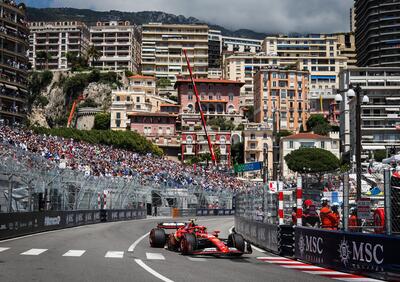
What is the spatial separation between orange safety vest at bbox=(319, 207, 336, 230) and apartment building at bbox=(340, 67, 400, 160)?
98.0 m

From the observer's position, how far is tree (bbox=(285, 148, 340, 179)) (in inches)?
4262

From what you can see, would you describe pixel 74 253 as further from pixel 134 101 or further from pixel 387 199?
pixel 134 101

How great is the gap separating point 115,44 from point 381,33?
266 ft

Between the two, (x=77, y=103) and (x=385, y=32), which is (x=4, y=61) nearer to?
(x=77, y=103)

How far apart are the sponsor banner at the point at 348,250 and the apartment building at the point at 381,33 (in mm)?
136058

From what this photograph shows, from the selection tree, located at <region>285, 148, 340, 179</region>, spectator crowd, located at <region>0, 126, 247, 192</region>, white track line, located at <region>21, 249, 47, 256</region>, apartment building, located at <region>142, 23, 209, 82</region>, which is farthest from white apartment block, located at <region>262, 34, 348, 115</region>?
white track line, located at <region>21, 249, 47, 256</region>

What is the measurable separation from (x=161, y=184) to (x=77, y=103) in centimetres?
9691

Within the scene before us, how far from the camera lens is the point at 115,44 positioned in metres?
195

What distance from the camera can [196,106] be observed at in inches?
5886

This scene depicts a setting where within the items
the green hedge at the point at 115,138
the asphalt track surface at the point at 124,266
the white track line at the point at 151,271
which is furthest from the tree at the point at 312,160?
the white track line at the point at 151,271

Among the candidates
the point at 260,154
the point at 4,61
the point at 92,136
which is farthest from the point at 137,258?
the point at 260,154

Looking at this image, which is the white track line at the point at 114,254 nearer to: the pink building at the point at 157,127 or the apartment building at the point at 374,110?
the apartment building at the point at 374,110

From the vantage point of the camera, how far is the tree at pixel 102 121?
139 meters

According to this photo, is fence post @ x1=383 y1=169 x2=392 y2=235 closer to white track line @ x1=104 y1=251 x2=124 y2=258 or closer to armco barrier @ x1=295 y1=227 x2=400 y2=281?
armco barrier @ x1=295 y1=227 x2=400 y2=281
